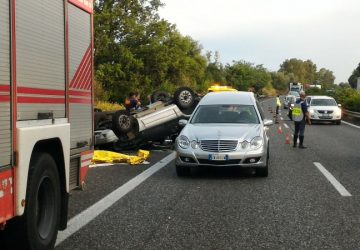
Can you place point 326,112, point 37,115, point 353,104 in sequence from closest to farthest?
point 37,115, point 326,112, point 353,104

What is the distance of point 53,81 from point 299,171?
23.4ft

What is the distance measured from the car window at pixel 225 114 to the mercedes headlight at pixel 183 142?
40.9 inches

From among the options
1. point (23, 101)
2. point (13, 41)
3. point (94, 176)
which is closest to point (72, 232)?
point (23, 101)

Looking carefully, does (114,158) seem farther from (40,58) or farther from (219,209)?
(40,58)

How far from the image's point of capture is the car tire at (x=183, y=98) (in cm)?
1683

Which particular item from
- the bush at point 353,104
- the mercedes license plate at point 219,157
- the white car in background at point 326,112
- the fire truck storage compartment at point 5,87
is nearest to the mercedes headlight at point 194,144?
the mercedes license plate at point 219,157

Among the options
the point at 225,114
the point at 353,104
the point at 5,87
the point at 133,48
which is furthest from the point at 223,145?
the point at 133,48

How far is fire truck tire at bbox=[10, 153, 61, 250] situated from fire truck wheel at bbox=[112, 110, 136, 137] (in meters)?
9.40

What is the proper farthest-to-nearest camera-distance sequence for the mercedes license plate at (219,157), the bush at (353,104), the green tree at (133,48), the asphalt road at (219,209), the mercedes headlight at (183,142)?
1. the green tree at (133,48)
2. the bush at (353,104)
3. the mercedes headlight at (183,142)
4. the mercedes license plate at (219,157)
5. the asphalt road at (219,209)

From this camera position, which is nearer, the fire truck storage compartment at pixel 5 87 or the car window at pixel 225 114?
the fire truck storage compartment at pixel 5 87

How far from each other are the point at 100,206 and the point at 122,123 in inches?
285

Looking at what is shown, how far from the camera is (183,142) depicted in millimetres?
10312

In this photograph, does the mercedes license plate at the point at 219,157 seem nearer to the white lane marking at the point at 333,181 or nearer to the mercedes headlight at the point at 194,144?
the mercedes headlight at the point at 194,144

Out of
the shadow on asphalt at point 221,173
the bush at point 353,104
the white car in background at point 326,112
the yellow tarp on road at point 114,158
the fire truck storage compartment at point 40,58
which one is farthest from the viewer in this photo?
the bush at point 353,104
